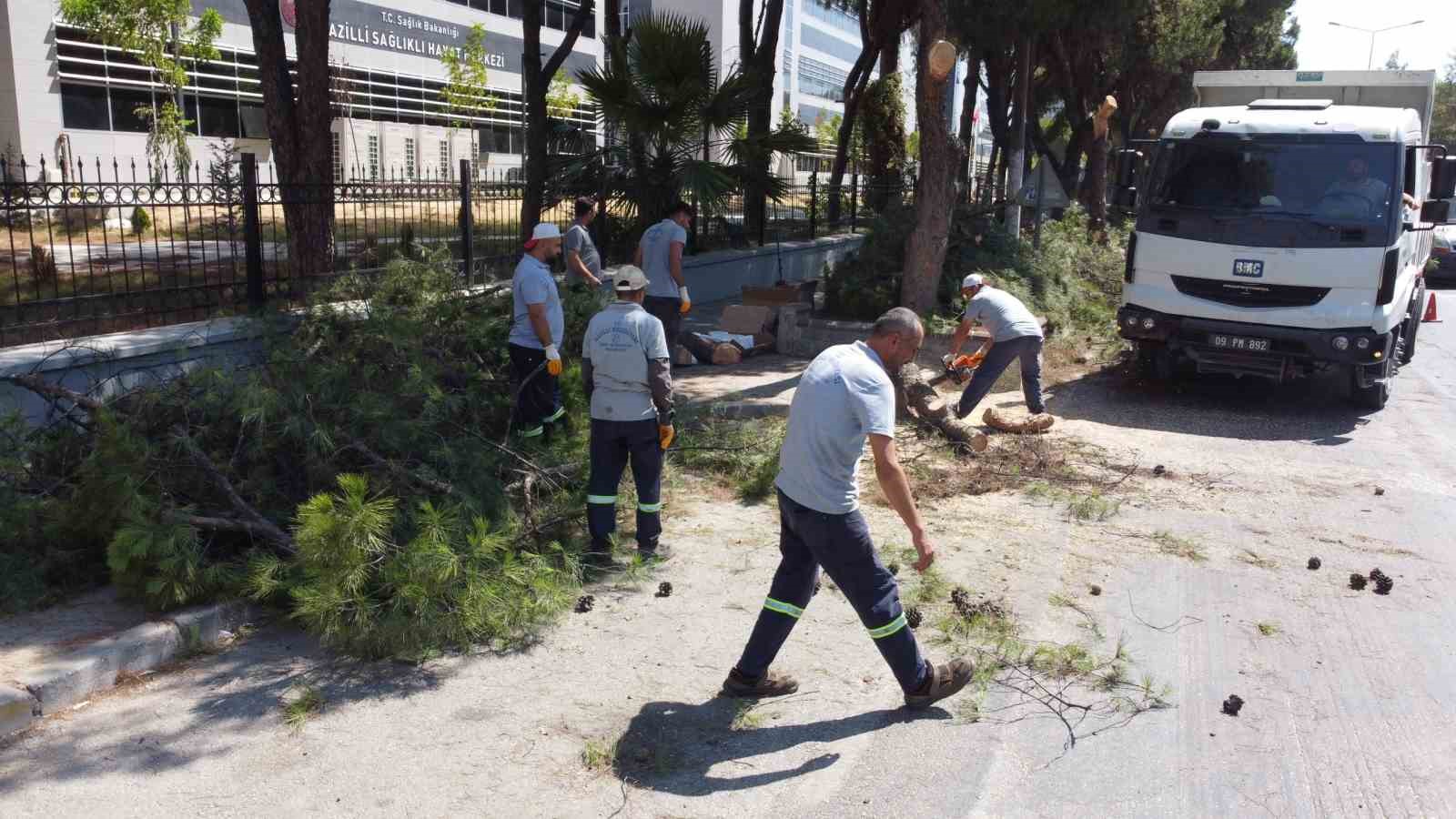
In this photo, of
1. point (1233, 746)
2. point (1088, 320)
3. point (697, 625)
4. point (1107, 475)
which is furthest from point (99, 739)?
point (1088, 320)

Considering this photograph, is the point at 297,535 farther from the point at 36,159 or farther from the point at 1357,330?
the point at 36,159

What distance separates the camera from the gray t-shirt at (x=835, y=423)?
4.35 meters

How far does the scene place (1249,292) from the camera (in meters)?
10.5

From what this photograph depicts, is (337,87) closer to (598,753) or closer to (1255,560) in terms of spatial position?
(1255,560)

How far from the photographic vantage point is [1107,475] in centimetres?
847

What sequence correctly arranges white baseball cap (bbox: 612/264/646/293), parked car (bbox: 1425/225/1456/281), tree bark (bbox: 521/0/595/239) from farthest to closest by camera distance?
1. parked car (bbox: 1425/225/1456/281)
2. tree bark (bbox: 521/0/595/239)
3. white baseball cap (bbox: 612/264/646/293)

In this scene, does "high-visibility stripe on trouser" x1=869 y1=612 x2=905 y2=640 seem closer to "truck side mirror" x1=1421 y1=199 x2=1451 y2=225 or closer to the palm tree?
"truck side mirror" x1=1421 y1=199 x2=1451 y2=225

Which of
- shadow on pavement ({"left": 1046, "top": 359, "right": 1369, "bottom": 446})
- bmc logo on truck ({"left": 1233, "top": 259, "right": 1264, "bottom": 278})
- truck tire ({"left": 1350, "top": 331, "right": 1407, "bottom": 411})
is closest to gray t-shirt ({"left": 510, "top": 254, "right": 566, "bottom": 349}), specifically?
shadow on pavement ({"left": 1046, "top": 359, "right": 1369, "bottom": 446})

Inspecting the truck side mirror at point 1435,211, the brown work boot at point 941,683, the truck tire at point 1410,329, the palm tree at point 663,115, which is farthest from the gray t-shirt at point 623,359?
the truck tire at point 1410,329

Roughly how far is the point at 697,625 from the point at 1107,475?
13.7 feet

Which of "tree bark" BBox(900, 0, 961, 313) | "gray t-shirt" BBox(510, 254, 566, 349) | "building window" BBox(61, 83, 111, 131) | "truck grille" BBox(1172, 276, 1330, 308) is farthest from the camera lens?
"building window" BBox(61, 83, 111, 131)

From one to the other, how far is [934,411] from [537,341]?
10.9ft

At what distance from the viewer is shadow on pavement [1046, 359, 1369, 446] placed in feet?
33.8

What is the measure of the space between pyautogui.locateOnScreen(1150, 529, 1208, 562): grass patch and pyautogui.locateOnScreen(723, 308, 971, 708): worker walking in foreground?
278 cm
